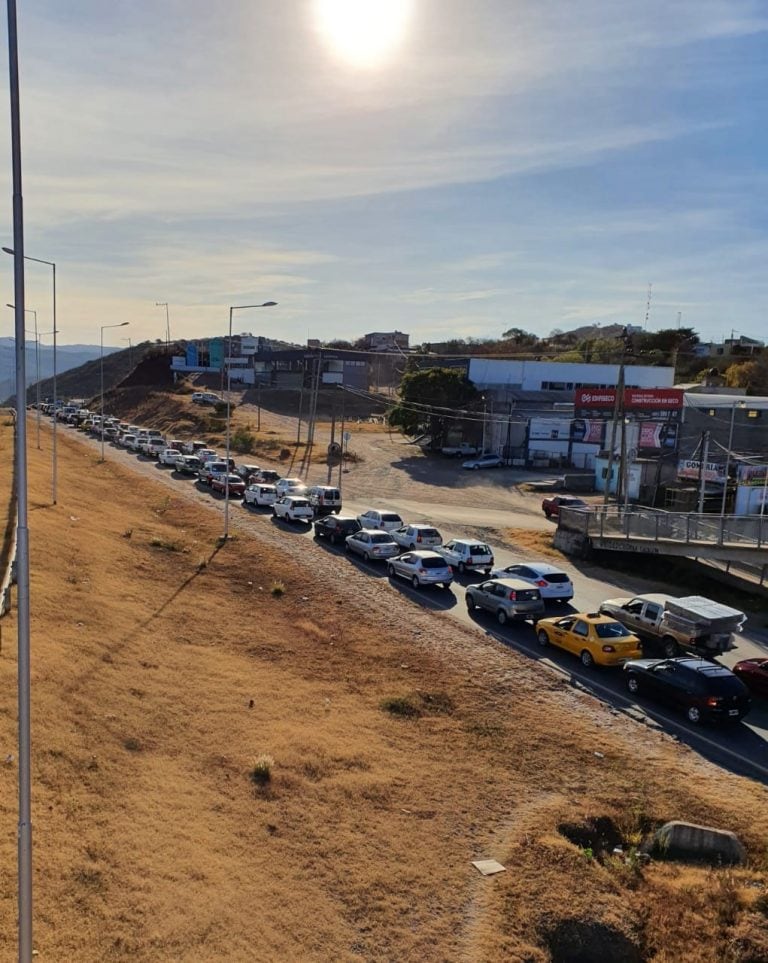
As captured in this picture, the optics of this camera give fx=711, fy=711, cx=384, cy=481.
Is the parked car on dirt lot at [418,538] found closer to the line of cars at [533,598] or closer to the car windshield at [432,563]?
the line of cars at [533,598]

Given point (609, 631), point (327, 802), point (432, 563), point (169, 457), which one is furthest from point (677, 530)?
point (169, 457)

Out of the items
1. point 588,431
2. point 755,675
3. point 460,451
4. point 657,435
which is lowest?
point 755,675

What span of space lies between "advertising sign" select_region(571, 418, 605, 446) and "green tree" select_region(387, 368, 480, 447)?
10179 mm

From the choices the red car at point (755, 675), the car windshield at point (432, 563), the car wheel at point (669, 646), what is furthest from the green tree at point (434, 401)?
the red car at point (755, 675)

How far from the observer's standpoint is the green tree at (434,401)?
67562 millimetres

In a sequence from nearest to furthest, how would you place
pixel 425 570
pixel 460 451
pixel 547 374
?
pixel 425 570, pixel 460 451, pixel 547 374

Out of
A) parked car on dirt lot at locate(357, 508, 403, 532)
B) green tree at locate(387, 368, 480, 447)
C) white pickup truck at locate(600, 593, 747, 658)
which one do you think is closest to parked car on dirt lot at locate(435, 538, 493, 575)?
parked car on dirt lot at locate(357, 508, 403, 532)

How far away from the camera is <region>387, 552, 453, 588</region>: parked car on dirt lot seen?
2577 centimetres

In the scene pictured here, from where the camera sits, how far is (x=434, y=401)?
67875 mm

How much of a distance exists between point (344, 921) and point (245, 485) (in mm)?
37313

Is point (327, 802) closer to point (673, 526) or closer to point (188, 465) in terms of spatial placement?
point (673, 526)

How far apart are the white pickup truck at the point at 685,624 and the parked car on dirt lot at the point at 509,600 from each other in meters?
2.88

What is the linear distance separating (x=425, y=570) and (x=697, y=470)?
24534mm

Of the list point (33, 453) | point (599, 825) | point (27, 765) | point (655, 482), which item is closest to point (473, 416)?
point (655, 482)
